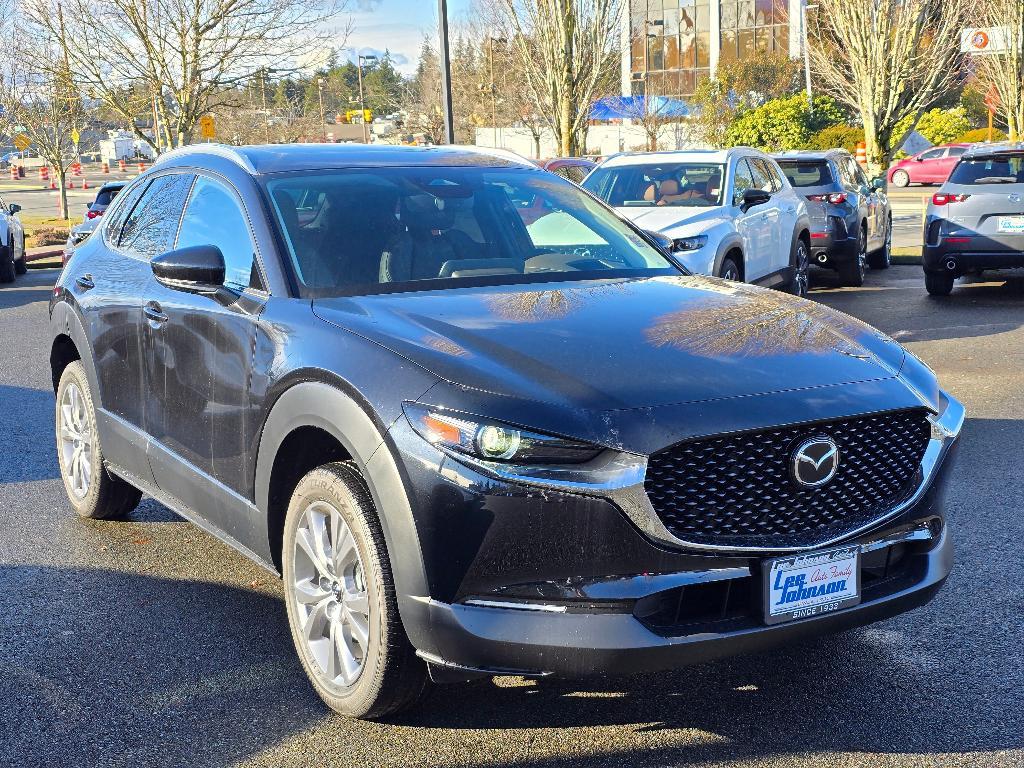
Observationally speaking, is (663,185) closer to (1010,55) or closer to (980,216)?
(980,216)

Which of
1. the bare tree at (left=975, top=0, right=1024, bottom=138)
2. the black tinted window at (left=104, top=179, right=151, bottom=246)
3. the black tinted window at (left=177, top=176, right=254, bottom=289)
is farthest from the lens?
the bare tree at (left=975, top=0, right=1024, bottom=138)

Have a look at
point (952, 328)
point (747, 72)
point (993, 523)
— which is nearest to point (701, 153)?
point (952, 328)

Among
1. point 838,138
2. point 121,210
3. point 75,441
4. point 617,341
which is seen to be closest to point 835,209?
point 121,210

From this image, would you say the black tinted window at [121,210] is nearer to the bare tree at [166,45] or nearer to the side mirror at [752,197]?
the side mirror at [752,197]

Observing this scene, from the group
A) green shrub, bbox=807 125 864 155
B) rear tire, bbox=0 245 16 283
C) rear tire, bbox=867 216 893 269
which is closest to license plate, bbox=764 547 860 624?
rear tire, bbox=867 216 893 269

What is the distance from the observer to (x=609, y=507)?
3.17 m

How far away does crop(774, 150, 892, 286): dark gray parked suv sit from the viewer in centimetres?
1541

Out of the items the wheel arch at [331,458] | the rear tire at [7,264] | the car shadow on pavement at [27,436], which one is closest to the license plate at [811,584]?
the wheel arch at [331,458]

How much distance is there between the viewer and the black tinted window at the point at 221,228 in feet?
14.8

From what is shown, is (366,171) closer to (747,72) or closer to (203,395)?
(203,395)

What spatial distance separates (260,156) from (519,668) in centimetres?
259

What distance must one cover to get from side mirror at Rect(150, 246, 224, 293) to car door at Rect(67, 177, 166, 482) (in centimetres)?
69

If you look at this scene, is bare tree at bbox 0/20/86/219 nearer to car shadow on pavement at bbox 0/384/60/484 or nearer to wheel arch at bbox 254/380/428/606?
car shadow on pavement at bbox 0/384/60/484

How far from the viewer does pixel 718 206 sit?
11.7 m
